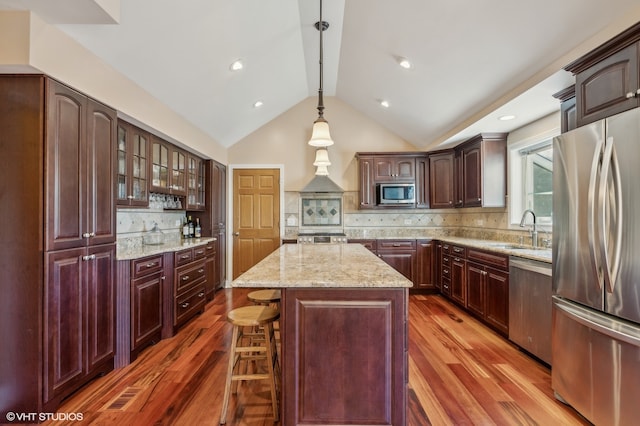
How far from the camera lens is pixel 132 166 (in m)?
2.89

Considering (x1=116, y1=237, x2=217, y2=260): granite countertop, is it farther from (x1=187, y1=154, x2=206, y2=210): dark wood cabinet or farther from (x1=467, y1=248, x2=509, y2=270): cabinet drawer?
(x1=467, y1=248, x2=509, y2=270): cabinet drawer

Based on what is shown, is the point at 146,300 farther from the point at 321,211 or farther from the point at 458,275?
the point at 458,275

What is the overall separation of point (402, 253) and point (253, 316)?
11.1 ft

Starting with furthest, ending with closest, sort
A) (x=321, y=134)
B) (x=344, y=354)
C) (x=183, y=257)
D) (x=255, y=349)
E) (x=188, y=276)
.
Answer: (x=188, y=276)
(x=183, y=257)
(x=321, y=134)
(x=255, y=349)
(x=344, y=354)

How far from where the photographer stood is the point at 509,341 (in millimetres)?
3016

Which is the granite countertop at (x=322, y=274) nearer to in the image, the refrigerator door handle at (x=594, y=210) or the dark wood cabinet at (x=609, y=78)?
the refrigerator door handle at (x=594, y=210)

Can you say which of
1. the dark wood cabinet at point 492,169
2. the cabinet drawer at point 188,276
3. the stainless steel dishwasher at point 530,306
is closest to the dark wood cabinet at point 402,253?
the dark wood cabinet at point 492,169

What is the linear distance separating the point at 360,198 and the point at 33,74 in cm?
417

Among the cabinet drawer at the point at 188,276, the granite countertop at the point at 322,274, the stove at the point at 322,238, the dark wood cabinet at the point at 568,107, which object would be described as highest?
the dark wood cabinet at the point at 568,107

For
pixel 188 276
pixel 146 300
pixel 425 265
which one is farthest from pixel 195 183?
pixel 425 265

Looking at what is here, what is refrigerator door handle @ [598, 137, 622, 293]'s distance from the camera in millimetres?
1604

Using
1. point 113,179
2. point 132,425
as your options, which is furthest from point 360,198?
point 132,425

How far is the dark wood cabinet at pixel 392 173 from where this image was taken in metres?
5.16

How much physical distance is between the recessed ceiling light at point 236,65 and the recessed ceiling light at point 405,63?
1.70m
